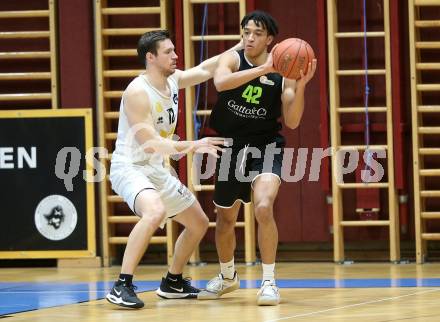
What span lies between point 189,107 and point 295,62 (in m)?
3.47

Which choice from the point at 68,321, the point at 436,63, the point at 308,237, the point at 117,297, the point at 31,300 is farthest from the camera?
the point at 308,237

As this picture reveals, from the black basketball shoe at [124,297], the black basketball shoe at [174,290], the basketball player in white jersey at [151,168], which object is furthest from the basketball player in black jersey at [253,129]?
the black basketball shoe at [124,297]

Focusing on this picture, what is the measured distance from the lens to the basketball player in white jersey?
20.2 feet

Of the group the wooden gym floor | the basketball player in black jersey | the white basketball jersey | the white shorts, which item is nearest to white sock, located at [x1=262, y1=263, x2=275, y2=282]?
the basketball player in black jersey

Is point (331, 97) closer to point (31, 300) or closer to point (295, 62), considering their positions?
point (295, 62)

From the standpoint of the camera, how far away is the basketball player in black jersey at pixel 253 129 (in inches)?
247

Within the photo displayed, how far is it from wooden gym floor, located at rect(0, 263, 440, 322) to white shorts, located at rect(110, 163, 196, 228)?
2.19 feet

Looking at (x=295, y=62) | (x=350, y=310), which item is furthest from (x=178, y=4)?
(x=350, y=310)

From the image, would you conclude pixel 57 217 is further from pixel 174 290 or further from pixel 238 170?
pixel 238 170

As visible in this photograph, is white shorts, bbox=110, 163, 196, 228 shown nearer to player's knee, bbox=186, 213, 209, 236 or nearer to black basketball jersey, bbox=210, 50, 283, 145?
player's knee, bbox=186, 213, 209, 236

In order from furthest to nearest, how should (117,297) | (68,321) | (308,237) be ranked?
(308,237), (117,297), (68,321)

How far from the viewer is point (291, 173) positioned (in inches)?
384

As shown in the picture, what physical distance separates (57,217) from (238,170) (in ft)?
11.3

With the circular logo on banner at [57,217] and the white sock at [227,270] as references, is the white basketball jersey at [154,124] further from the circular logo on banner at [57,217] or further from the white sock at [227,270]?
the circular logo on banner at [57,217]
